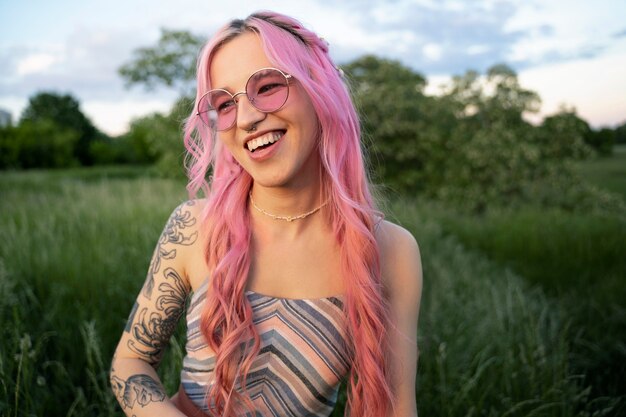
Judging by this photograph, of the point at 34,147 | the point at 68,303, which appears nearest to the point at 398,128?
the point at 68,303

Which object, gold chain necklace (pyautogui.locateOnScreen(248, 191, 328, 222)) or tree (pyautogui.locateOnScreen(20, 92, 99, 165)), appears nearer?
gold chain necklace (pyautogui.locateOnScreen(248, 191, 328, 222))

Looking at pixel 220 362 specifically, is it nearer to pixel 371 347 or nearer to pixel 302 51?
pixel 371 347

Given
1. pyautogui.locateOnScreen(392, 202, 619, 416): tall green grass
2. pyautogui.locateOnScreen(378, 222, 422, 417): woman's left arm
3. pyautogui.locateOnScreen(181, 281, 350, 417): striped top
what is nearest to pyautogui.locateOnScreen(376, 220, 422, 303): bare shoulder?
pyautogui.locateOnScreen(378, 222, 422, 417): woman's left arm

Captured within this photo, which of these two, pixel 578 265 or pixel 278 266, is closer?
pixel 278 266

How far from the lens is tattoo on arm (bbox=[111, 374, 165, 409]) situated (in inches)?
59.5

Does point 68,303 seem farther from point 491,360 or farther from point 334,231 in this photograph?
point 491,360

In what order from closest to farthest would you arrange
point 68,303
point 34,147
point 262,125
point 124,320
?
point 262,125, point 124,320, point 68,303, point 34,147

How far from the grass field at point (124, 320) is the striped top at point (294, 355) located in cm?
61

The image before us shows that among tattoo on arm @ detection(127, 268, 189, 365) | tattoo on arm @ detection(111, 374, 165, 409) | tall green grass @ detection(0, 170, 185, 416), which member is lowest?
tall green grass @ detection(0, 170, 185, 416)

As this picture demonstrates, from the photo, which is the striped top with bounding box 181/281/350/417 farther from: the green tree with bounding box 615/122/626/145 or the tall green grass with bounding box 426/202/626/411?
the green tree with bounding box 615/122/626/145

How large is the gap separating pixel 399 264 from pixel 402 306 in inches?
5.1

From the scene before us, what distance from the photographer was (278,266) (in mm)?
1595

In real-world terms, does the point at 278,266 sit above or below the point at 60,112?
below

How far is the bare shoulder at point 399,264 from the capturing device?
162 centimetres
